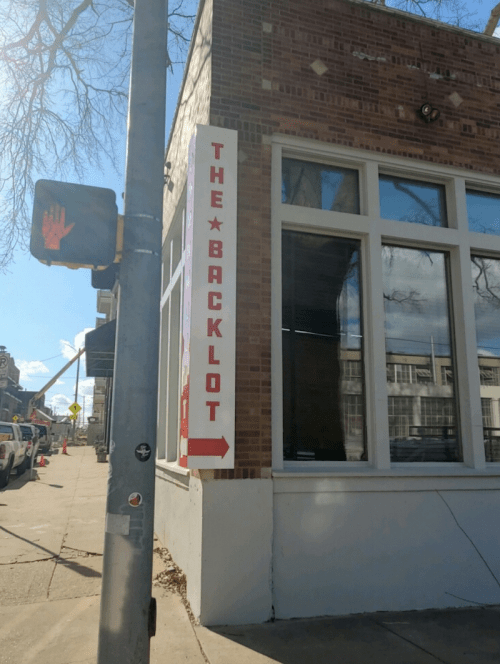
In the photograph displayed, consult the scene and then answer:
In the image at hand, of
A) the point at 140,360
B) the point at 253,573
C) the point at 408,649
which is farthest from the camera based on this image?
the point at 253,573

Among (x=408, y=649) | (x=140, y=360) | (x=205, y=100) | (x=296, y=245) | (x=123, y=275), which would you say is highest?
(x=205, y=100)

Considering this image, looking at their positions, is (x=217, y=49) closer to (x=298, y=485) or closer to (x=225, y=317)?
(x=225, y=317)

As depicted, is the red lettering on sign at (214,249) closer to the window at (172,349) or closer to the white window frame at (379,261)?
the white window frame at (379,261)

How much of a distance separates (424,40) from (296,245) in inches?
121

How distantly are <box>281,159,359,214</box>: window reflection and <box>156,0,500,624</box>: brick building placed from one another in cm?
2

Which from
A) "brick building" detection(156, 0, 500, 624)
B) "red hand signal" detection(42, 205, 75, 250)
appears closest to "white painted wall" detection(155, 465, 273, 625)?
"brick building" detection(156, 0, 500, 624)

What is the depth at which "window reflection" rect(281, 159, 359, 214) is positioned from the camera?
5977mm

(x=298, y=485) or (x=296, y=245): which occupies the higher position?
(x=296, y=245)

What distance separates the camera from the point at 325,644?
4363 mm

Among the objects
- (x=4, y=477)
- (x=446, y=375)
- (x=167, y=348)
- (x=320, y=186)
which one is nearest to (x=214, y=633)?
(x=446, y=375)

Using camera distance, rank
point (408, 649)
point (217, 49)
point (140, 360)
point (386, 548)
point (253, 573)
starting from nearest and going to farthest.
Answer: point (140, 360), point (408, 649), point (253, 573), point (386, 548), point (217, 49)

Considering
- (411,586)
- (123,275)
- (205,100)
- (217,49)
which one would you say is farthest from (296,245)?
(411,586)

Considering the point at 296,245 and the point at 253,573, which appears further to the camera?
the point at 296,245

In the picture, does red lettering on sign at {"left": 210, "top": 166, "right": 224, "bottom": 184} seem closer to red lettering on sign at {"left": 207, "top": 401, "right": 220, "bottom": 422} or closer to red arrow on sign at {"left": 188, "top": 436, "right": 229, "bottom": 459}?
red lettering on sign at {"left": 207, "top": 401, "right": 220, "bottom": 422}
